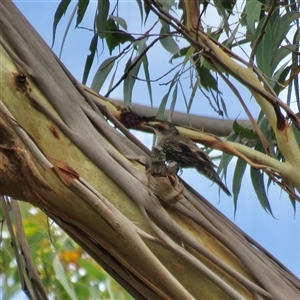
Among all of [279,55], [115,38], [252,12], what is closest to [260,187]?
[279,55]

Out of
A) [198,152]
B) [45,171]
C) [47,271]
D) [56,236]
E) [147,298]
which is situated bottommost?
[147,298]

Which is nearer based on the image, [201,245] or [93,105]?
[201,245]

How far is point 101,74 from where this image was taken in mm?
1799

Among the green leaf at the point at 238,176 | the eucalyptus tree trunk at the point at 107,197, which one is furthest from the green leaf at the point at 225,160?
the eucalyptus tree trunk at the point at 107,197

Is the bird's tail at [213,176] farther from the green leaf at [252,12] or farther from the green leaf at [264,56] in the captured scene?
the green leaf at [252,12]

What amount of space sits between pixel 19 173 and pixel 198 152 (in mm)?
798

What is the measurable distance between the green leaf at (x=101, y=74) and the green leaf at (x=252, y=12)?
392 millimetres

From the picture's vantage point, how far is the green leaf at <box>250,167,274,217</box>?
70.3 inches

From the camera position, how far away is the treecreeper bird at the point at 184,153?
63.0 inches

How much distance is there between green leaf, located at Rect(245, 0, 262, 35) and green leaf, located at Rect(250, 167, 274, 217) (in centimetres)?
42

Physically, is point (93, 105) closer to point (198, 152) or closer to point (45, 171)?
point (45, 171)

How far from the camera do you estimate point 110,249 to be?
1.02 metres

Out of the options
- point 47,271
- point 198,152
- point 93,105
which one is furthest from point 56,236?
point 93,105

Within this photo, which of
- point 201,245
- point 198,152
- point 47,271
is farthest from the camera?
point 47,271
